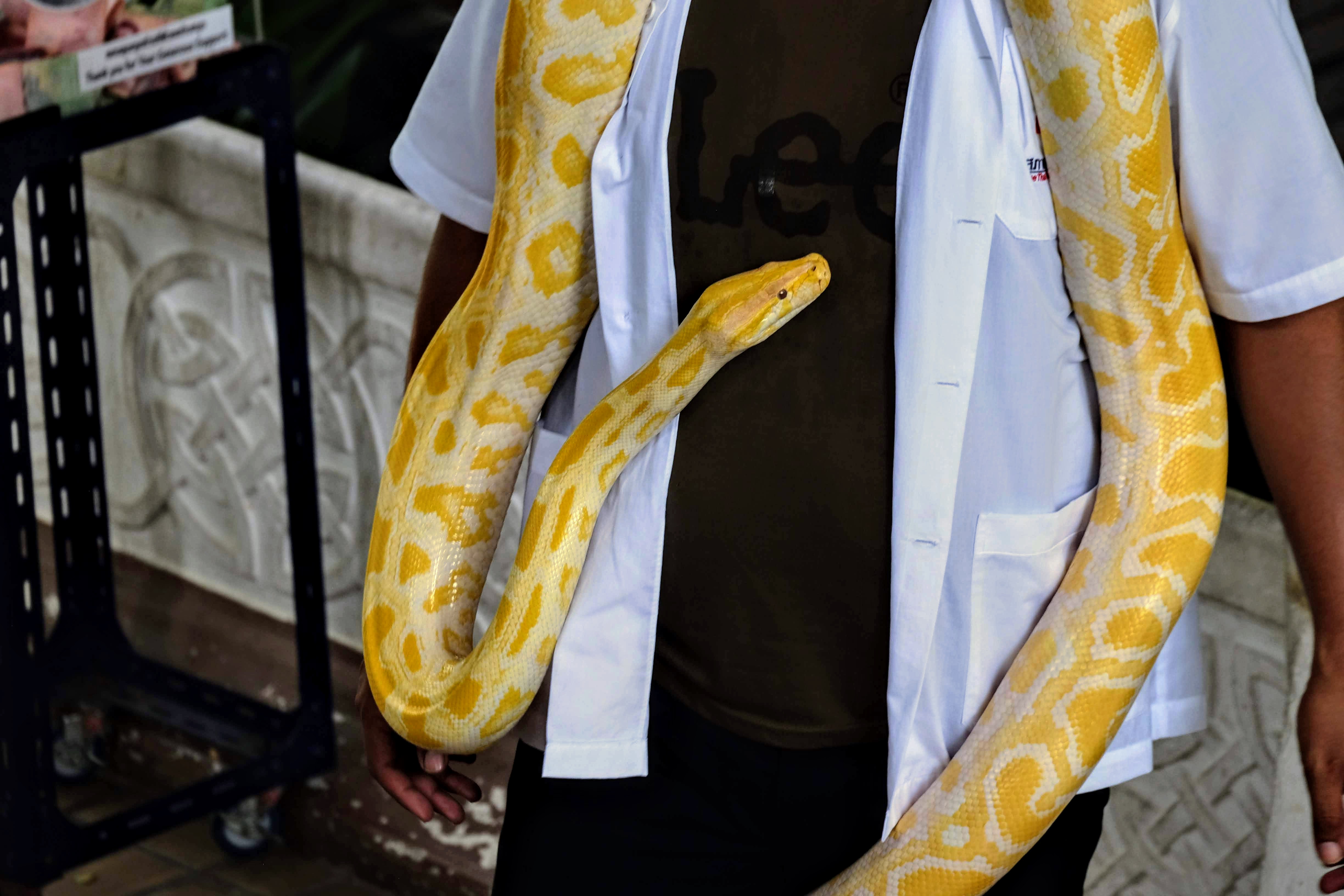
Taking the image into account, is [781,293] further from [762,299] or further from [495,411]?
[495,411]

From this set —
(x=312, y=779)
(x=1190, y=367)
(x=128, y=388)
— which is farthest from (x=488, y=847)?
(x=1190, y=367)

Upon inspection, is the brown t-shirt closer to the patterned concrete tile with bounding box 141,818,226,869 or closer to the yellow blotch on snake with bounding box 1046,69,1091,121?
the yellow blotch on snake with bounding box 1046,69,1091,121

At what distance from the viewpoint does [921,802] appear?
3.79ft

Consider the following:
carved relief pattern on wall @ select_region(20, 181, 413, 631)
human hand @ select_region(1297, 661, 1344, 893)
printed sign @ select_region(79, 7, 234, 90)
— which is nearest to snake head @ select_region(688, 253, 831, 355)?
human hand @ select_region(1297, 661, 1344, 893)

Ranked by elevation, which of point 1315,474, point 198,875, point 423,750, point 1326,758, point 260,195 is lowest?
point 198,875

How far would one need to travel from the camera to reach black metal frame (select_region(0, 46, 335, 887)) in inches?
81.0

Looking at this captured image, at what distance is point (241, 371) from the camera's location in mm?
2629

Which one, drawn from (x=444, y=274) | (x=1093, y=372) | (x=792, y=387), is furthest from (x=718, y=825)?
(x=444, y=274)

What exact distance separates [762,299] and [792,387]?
87 mm

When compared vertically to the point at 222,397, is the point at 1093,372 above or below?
above

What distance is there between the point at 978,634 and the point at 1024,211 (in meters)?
0.33

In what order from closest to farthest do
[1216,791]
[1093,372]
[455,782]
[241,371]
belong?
[1093,372] → [455,782] → [1216,791] → [241,371]

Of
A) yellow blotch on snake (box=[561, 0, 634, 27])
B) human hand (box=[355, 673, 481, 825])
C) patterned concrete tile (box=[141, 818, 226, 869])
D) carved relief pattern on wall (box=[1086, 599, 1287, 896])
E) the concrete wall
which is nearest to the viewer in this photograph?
yellow blotch on snake (box=[561, 0, 634, 27])

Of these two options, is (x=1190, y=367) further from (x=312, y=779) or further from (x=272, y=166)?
(x=312, y=779)
